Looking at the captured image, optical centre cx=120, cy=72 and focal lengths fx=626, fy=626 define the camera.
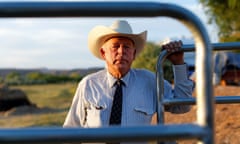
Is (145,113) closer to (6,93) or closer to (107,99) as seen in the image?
(107,99)

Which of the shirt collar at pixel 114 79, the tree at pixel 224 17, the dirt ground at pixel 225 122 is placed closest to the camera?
the shirt collar at pixel 114 79

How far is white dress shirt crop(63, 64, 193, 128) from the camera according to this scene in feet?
10.4

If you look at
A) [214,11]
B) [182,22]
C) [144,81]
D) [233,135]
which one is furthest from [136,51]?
[214,11]

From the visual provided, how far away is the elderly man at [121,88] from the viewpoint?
3.17m

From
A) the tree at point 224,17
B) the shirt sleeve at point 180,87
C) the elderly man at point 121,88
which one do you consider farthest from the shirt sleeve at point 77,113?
the tree at point 224,17

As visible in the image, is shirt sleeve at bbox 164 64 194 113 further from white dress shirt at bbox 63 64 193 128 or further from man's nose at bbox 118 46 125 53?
man's nose at bbox 118 46 125 53

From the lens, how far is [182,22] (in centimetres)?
174

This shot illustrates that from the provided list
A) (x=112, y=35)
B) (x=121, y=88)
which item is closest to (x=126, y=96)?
(x=121, y=88)

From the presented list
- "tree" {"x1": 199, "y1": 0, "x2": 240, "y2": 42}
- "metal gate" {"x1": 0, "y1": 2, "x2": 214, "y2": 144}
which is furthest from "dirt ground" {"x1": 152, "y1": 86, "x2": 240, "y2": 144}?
"tree" {"x1": 199, "y1": 0, "x2": 240, "y2": 42}

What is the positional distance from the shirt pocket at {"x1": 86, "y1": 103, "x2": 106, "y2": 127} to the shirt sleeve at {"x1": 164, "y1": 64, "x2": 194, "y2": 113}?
0.36m

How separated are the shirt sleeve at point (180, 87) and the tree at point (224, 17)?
2475 centimetres

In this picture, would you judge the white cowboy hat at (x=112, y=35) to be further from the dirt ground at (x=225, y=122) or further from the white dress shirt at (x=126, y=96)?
the dirt ground at (x=225, y=122)

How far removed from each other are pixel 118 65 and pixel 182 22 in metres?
1.51

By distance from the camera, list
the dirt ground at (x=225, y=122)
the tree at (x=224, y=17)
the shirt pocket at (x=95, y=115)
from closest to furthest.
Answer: the shirt pocket at (x=95, y=115)
the dirt ground at (x=225, y=122)
the tree at (x=224, y=17)
